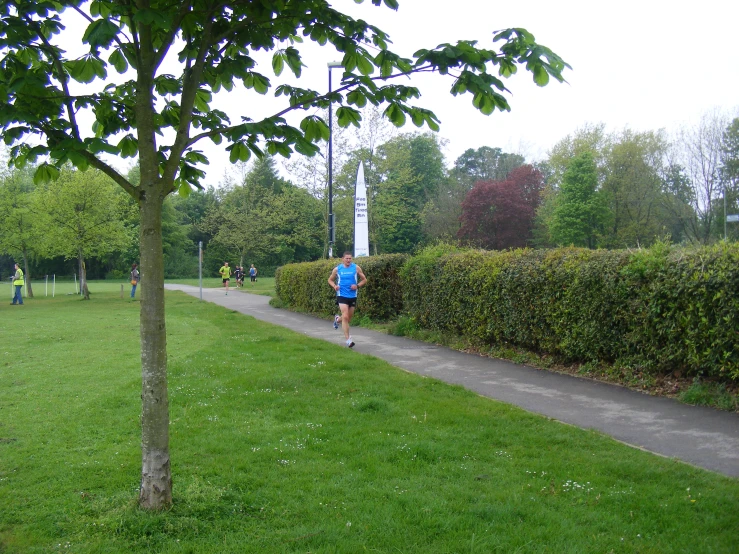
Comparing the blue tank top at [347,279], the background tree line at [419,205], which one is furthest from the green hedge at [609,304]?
the background tree line at [419,205]

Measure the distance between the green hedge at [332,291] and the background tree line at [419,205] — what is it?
19.9ft

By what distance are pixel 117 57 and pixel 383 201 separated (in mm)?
34673

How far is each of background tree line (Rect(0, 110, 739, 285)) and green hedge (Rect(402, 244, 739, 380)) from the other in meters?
16.3

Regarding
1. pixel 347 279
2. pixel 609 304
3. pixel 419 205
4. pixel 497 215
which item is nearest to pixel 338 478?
pixel 609 304

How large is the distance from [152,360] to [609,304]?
6.44 meters

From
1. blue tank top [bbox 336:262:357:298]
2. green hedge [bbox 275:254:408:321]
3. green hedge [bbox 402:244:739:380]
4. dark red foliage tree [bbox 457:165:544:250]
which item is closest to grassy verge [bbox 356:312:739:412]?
green hedge [bbox 402:244:739:380]

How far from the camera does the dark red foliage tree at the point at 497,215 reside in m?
54.9

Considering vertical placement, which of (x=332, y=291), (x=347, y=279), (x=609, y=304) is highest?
(x=347, y=279)

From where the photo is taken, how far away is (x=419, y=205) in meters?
65.8

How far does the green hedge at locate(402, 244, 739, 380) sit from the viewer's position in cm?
702

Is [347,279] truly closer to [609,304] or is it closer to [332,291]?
[609,304]

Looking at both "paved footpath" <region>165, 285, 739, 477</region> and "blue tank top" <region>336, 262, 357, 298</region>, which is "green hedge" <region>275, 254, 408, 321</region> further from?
"paved footpath" <region>165, 285, 739, 477</region>

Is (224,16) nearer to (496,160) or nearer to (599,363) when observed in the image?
(599,363)

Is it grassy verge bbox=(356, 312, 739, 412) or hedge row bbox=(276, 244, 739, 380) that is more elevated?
hedge row bbox=(276, 244, 739, 380)
